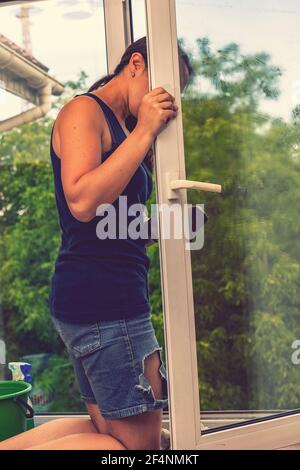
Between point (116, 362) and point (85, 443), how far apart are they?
0.30 metres

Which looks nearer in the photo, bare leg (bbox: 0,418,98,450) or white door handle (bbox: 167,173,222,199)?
white door handle (bbox: 167,173,222,199)

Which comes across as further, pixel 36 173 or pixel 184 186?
pixel 36 173

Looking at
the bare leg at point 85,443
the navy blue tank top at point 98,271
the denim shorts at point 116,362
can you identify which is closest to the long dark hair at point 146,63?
the navy blue tank top at point 98,271

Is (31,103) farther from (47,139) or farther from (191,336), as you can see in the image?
(191,336)

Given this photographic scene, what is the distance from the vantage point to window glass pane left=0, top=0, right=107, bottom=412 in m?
3.21

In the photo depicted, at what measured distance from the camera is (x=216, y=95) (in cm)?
215

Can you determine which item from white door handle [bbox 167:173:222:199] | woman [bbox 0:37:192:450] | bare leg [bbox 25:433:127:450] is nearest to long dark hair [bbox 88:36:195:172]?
woman [bbox 0:37:192:450]

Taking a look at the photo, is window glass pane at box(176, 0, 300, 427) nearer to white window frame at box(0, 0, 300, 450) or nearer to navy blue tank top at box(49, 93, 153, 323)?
white window frame at box(0, 0, 300, 450)

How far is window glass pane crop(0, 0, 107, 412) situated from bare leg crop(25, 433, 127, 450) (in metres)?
1.30

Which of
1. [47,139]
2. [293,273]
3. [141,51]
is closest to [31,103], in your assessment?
[47,139]

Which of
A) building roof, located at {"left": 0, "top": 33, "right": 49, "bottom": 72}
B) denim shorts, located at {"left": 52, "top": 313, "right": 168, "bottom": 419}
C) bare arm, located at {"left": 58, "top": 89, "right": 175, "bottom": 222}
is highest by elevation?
building roof, located at {"left": 0, "top": 33, "right": 49, "bottom": 72}

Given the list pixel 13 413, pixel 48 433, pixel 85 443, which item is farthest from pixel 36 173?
pixel 85 443

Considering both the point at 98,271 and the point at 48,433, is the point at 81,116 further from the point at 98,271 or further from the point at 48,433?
the point at 48,433

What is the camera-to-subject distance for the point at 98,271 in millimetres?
2025
